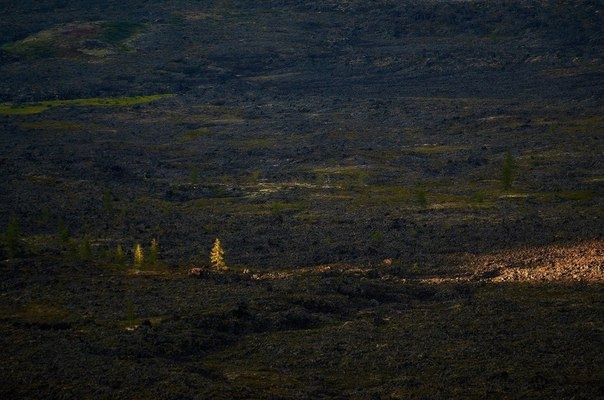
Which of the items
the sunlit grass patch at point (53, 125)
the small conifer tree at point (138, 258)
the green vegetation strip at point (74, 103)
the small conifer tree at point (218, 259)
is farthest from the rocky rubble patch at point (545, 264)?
the green vegetation strip at point (74, 103)

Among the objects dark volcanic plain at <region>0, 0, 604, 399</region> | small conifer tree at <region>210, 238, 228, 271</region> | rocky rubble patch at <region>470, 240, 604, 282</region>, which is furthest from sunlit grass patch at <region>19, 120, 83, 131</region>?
rocky rubble patch at <region>470, 240, 604, 282</region>

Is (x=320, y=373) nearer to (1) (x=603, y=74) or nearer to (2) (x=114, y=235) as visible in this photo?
(2) (x=114, y=235)

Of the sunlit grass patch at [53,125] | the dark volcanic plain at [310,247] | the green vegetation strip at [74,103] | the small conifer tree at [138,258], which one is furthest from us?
the green vegetation strip at [74,103]

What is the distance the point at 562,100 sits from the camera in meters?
165

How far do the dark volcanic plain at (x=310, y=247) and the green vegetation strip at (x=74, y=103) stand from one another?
74.4 inches

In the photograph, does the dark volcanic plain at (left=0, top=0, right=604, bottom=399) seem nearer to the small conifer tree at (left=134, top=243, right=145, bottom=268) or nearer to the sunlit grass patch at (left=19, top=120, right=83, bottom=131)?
the sunlit grass patch at (left=19, top=120, right=83, bottom=131)

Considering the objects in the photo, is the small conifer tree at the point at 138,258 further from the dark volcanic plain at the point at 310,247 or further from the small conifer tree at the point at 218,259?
the small conifer tree at the point at 218,259

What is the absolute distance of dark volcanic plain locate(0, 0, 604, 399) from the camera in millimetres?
45844

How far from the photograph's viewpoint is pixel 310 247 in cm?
8044

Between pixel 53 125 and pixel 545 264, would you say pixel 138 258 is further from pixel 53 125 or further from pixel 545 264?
pixel 53 125

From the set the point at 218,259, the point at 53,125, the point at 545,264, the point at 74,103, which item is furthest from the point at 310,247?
A: the point at 74,103

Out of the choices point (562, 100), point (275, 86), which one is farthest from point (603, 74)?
point (275, 86)

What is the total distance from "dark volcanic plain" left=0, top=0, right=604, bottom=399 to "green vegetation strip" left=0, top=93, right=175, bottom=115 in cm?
189

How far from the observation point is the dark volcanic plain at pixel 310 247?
45844mm
